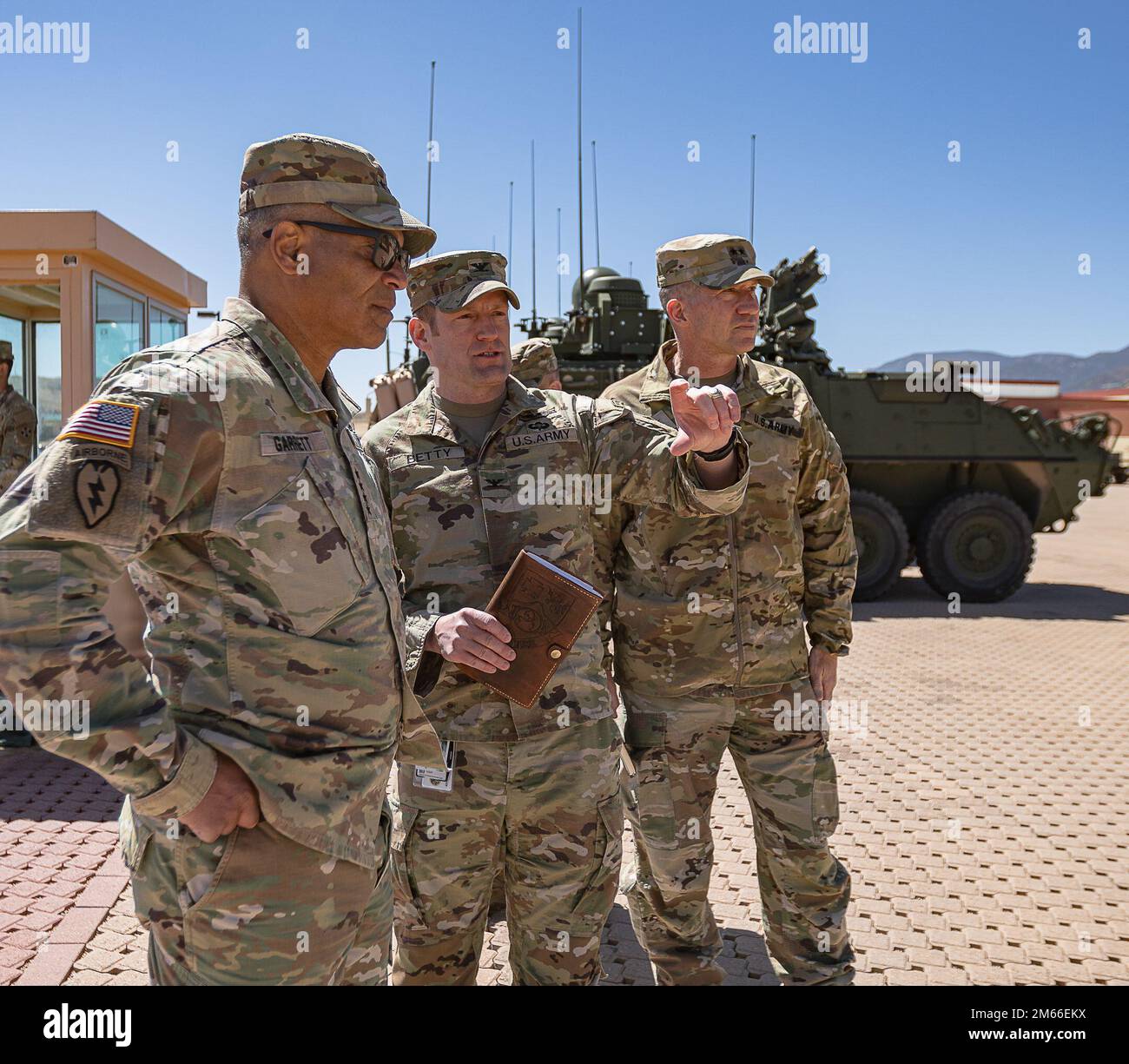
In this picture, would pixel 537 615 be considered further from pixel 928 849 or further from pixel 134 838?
pixel 928 849

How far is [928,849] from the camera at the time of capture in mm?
4500

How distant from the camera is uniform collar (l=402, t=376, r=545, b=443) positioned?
9.09 ft

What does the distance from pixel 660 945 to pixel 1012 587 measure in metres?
10.0

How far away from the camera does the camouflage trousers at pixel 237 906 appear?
5.33 feet

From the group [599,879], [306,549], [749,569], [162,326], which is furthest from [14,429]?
[306,549]

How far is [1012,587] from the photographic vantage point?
11812mm

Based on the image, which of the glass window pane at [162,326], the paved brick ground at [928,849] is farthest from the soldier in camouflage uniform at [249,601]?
the glass window pane at [162,326]

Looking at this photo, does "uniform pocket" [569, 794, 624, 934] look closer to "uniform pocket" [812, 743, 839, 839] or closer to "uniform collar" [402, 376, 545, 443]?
"uniform pocket" [812, 743, 839, 839]

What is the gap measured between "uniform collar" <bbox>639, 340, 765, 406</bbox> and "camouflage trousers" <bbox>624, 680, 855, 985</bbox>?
0.94m

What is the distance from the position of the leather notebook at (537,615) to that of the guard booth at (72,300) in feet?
13.2

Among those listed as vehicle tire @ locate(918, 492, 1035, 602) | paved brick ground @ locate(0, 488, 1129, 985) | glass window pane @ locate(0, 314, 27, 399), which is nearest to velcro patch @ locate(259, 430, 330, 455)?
paved brick ground @ locate(0, 488, 1129, 985)

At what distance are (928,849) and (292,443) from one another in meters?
3.78

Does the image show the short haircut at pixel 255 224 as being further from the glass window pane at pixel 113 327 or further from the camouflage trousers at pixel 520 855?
the glass window pane at pixel 113 327

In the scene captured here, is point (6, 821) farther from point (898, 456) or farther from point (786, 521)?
point (898, 456)
